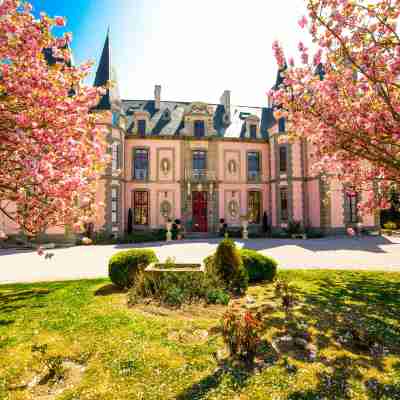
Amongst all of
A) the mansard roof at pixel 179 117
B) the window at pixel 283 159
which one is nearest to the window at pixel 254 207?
the window at pixel 283 159

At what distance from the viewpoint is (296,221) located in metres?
20.5

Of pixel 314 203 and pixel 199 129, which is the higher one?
pixel 199 129

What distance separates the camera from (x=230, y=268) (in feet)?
20.4

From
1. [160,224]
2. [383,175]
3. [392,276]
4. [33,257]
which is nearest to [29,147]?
[383,175]

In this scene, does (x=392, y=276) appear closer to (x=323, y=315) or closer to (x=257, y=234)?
(x=323, y=315)

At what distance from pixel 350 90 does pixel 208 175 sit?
1733 centimetres

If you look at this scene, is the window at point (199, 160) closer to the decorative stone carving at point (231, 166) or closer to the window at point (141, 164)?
the decorative stone carving at point (231, 166)

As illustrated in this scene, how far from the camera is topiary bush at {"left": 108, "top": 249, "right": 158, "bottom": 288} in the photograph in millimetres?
6508

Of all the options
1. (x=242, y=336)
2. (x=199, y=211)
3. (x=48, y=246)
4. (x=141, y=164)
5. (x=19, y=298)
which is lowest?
(x=19, y=298)

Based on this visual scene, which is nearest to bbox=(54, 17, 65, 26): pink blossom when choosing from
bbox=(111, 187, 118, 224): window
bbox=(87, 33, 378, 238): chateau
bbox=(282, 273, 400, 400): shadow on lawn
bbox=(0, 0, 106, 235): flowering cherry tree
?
bbox=(0, 0, 106, 235): flowering cherry tree

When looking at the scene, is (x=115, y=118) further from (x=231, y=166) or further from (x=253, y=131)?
(x=253, y=131)

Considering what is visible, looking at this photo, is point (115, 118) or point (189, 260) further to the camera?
point (115, 118)

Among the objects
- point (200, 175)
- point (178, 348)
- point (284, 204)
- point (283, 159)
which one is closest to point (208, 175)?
point (200, 175)

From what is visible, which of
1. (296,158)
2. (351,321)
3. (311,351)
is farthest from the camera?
(296,158)
